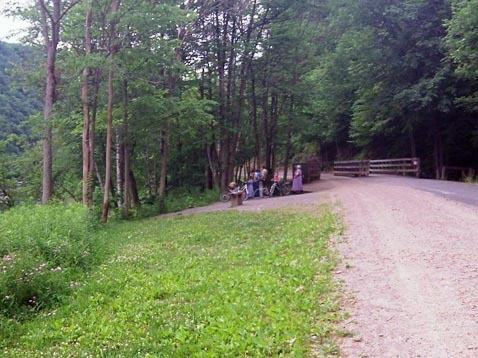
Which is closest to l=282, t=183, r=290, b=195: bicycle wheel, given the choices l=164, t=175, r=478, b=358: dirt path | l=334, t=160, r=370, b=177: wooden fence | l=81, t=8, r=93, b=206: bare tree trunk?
l=334, t=160, r=370, b=177: wooden fence

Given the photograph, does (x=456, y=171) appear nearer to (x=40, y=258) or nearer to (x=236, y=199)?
(x=236, y=199)

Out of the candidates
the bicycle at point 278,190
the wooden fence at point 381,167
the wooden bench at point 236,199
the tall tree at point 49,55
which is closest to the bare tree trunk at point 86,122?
the tall tree at point 49,55

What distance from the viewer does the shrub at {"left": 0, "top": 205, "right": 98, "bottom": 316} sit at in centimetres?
666

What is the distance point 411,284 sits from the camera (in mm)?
5773

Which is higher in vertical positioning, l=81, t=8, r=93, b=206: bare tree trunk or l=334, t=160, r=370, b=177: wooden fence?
l=81, t=8, r=93, b=206: bare tree trunk

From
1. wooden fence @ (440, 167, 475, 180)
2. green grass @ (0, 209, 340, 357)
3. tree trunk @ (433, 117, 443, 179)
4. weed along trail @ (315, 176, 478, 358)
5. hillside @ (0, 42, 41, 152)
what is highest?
hillside @ (0, 42, 41, 152)

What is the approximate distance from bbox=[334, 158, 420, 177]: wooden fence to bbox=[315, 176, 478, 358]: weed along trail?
54.1 feet

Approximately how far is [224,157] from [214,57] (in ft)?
17.7

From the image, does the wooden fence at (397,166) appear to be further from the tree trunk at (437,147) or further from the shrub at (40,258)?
the shrub at (40,258)

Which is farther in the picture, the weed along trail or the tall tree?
the tall tree

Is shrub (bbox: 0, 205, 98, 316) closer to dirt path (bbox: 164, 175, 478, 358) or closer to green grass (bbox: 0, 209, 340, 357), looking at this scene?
green grass (bbox: 0, 209, 340, 357)

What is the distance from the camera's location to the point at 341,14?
28516 millimetres

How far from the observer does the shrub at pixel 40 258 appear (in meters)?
6.66

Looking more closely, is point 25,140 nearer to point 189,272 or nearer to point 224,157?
point 224,157
